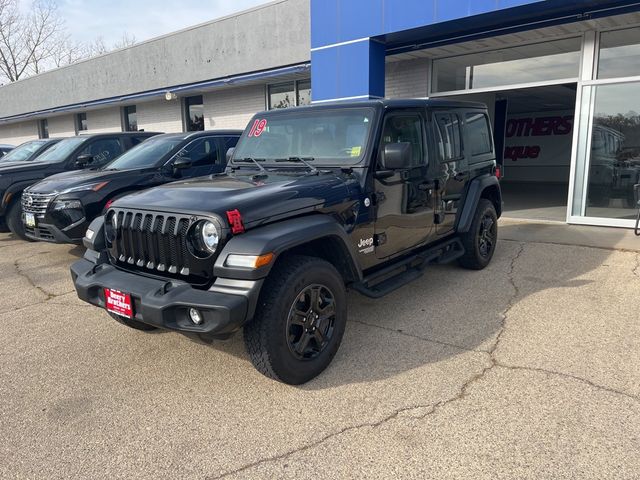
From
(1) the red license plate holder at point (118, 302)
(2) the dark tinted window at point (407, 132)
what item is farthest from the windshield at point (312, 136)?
(1) the red license plate holder at point (118, 302)

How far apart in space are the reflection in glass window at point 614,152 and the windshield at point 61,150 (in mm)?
9090

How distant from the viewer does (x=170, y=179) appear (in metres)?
6.66

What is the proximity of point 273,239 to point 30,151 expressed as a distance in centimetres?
923

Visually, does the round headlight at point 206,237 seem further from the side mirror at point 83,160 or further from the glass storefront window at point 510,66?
the glass storefront window at point 510,66

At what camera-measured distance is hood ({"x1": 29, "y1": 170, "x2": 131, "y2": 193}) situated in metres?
6.09

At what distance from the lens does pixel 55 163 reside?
8.09m

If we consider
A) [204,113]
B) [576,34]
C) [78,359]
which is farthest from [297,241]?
[204,113]

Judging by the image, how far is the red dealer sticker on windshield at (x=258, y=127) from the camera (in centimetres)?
454

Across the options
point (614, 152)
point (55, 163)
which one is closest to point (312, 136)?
point (55, 163)

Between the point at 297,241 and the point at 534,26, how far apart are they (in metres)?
7.24

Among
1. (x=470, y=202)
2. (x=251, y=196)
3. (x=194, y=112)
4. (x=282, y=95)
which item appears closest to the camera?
(x=251, y=196)

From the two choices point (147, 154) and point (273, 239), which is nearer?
point (273, 239)

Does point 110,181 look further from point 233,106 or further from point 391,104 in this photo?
point 233,106

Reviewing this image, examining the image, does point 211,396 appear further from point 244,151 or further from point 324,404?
point 244,151
